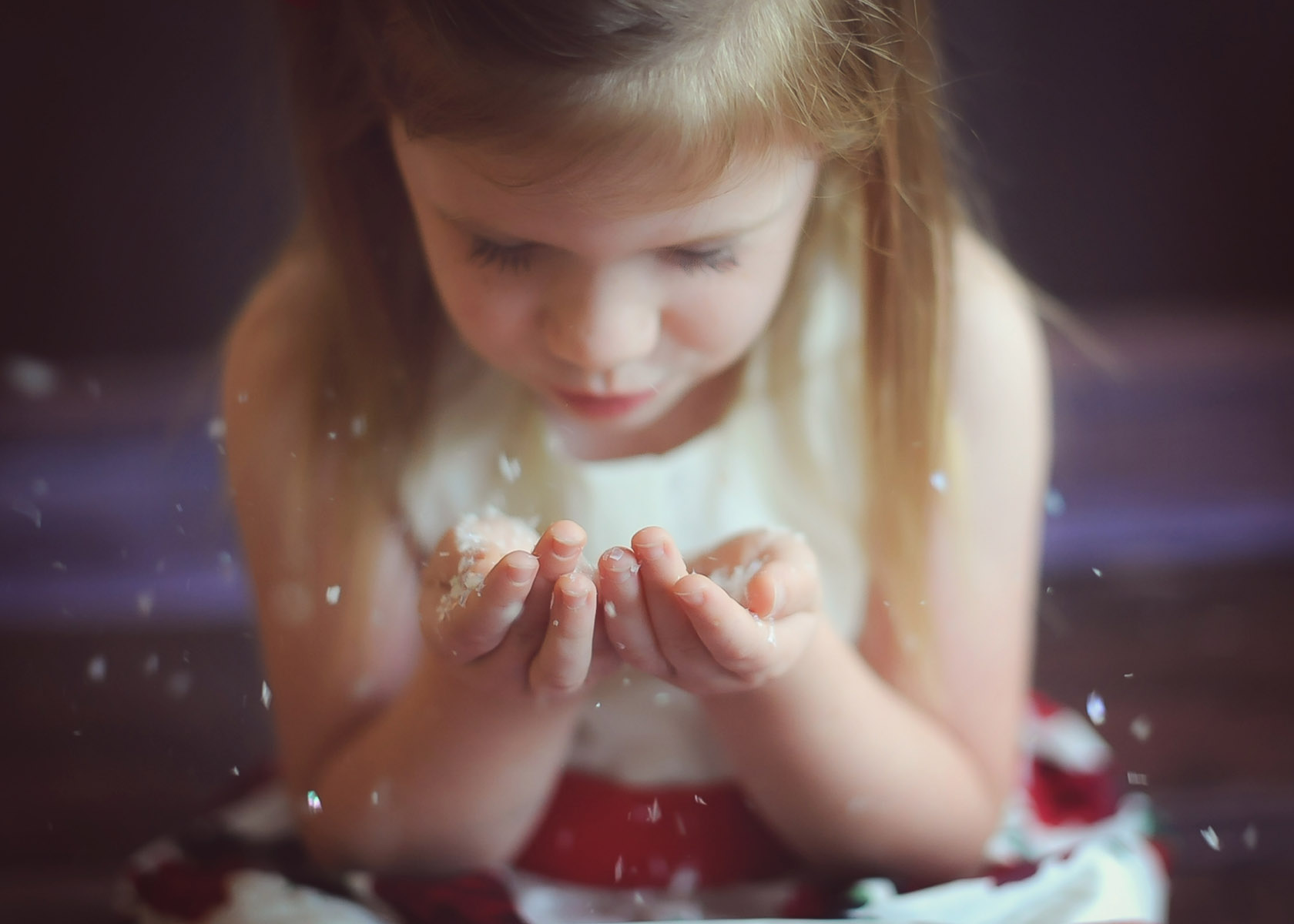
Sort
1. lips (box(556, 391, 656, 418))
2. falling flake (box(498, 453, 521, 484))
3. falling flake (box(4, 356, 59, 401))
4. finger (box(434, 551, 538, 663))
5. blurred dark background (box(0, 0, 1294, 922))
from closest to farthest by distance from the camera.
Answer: finger (box(434, 551, 538, 663))
lips (box(556, 391, 656, 418))
falling flake (box(498, 453, 521, 484))
blurred dark background (box(0, 0, 1294, 922))
falling flake (box(4, 356, 59, 401))

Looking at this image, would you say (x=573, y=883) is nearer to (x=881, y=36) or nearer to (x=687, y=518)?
(x=687, y=518)

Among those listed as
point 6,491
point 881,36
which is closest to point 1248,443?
point 881,36

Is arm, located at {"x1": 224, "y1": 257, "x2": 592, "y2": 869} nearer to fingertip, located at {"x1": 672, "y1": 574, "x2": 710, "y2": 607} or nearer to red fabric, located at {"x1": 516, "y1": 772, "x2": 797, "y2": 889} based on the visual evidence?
red fabric, located at {"x1": 516, "y1": 772, "x2": 797, "y2": 889}

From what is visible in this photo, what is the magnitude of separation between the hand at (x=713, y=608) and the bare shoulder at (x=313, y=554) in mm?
207

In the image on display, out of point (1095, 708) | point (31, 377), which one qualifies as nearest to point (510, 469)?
point (1095, 708)

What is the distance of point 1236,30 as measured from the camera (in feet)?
3.38

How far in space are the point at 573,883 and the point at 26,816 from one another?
493 mm

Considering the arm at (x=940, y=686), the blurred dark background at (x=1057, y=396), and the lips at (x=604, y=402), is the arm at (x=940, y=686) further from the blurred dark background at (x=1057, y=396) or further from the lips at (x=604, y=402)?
the blurred dark background at (x=1057, y=396)

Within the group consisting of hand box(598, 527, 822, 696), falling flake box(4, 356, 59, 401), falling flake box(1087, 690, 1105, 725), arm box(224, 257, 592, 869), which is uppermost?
hand box(598, 527, 822, 696)

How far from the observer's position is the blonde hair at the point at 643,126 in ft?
1.24

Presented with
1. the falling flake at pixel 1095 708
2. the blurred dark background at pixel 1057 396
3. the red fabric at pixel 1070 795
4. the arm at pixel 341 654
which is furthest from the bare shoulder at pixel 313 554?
the falling flake at pixel 1095 708

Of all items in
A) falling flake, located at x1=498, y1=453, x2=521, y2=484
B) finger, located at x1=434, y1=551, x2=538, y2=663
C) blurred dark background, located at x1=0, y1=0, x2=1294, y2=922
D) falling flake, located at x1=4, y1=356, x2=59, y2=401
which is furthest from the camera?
falling flake, located at x1=4, y1=356, x2=59, y2=401

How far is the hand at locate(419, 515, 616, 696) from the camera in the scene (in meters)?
0.38

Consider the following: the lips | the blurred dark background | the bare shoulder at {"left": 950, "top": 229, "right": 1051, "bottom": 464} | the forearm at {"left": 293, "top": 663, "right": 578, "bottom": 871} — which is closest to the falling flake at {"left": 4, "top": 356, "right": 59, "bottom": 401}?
the blurred dark background
